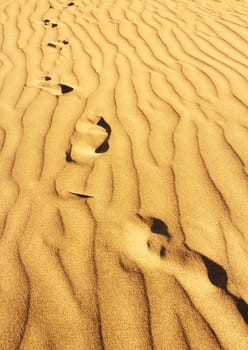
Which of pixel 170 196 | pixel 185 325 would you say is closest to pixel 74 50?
pixel 170 196

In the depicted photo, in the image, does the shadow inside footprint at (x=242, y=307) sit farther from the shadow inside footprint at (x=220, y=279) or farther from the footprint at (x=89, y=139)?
the footprint at (x=89, y=139)

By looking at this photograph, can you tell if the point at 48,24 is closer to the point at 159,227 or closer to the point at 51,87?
the point at 51,87

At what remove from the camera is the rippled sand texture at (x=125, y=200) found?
128 centimetres

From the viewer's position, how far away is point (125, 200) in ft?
5.80

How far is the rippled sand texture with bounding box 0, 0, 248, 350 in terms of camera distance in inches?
50.5

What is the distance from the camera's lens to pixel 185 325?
1254 mm

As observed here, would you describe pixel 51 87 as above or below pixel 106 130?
below

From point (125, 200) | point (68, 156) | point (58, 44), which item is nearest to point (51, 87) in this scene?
point (68, 156)

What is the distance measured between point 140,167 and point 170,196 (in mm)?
290

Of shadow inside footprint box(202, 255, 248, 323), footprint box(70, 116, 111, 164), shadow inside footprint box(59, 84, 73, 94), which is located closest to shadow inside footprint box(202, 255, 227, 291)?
shadow inside footprint box(202, 255, 248, 323)

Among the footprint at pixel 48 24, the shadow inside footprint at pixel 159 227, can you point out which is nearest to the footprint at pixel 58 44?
the footprint at pixel 48 24

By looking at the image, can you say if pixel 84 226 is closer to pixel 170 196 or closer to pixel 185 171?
pixel 170 196

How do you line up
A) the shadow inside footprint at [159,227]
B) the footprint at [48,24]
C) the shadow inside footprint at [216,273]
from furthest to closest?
the footprint at [48,24] < the shadow inside footprint at [159,227] < the shadow inside footprint at [216,273]

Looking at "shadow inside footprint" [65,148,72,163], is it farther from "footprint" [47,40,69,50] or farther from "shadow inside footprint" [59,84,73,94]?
"footprint" [47,40,69,50]
